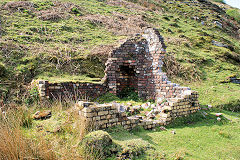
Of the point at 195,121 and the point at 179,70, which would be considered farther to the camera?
the point at 179,70

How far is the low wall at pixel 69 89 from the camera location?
6250 mm

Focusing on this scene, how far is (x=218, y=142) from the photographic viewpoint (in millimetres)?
4473

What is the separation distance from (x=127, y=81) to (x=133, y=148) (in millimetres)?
5060

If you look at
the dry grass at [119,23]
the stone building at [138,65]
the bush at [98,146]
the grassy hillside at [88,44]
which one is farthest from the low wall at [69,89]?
the dry grass at [119,23]

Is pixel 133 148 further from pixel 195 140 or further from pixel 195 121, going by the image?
pixel 195 121

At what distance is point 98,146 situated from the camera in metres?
3.17

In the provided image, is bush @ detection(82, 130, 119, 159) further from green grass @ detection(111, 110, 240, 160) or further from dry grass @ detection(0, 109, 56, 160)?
dry grass @ detection(0, 109, 56, 160)

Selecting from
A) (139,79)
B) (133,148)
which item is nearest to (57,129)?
(133,148)

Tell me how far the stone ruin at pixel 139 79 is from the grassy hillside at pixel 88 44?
1.07 meters

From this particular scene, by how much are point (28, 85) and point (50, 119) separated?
11.3 ft

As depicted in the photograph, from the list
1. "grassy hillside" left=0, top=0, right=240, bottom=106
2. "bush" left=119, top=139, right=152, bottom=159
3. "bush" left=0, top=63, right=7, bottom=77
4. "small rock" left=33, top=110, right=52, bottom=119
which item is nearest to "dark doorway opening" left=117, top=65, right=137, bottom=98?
"grassy hillside" left=0, top=0, right=240, bottom=106

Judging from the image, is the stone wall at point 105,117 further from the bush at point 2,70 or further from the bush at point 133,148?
the bush at point 2,70

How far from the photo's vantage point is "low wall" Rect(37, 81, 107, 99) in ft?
20.5

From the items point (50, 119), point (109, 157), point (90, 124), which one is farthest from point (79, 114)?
point (109, 157)
